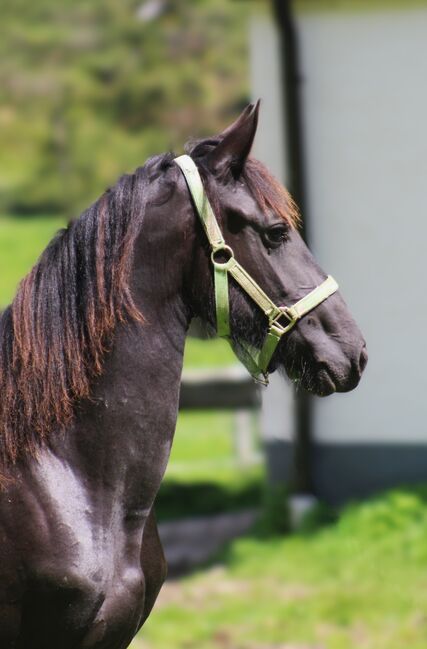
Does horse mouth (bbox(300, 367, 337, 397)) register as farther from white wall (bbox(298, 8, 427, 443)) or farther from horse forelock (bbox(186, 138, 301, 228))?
white wall (bbox(298, 8, 427, 443))

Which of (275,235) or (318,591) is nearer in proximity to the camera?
(275,235)

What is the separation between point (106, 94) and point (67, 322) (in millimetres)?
22202

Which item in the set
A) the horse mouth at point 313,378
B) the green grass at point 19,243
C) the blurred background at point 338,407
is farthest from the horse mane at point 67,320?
the green grass at point 19,243

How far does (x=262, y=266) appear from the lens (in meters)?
3.01

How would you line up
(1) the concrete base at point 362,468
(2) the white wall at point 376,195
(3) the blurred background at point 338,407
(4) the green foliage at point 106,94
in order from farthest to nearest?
(4) the green foliage at point 106,94, (1) the concrete base at point 362,468, (2) the white wall at point 376,195, (3) the blurred background at point 338,407

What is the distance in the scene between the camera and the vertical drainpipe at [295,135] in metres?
7.62

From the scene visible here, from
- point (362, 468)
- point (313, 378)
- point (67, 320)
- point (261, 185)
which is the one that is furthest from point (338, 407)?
point (67, 320)

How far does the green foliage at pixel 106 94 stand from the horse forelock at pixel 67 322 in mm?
19031

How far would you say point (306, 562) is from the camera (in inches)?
283

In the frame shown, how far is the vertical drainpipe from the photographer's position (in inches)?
300

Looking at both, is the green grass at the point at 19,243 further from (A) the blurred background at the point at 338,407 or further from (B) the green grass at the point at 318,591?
(B) the green grass at the point at 318,591

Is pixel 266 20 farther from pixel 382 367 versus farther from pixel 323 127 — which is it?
pixel 382 367

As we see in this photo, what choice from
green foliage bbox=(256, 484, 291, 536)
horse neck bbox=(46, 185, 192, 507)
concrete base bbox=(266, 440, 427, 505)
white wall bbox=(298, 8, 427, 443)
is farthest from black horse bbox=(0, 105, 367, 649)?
green foliage bbox=(256, 484, 291, 536)

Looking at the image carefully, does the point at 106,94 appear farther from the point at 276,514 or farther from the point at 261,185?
the point at 261,185
